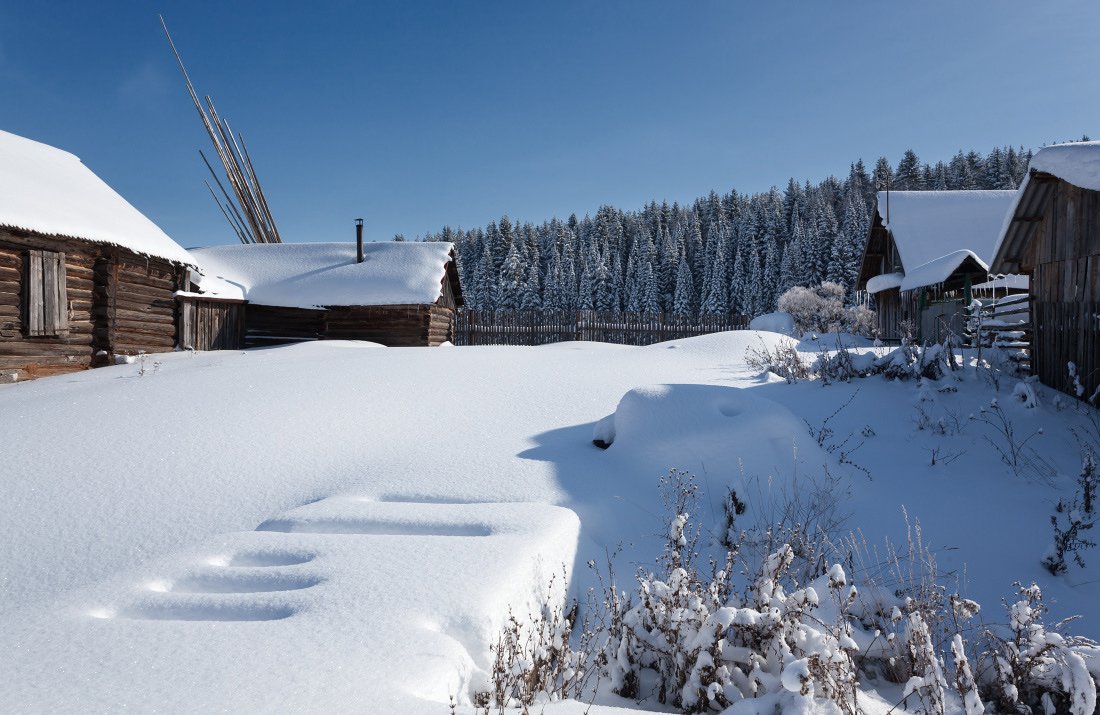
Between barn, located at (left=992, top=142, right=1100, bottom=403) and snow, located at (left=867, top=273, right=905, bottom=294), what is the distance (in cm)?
1405

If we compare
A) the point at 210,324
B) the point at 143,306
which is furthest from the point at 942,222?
the point at 143,306

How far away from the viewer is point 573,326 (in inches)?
1243

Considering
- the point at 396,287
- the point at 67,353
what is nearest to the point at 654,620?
the point at 67,353

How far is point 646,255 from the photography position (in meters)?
56.2

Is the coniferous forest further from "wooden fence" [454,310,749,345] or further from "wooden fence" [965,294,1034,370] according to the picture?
"wooden fence" [965,294,1034,370]

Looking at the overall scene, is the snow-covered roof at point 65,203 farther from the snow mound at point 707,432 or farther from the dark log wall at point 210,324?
the snow mound at point 707,432

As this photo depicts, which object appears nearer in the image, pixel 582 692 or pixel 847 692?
pixel 847 692

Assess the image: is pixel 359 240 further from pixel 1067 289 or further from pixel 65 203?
pixel 1067 289

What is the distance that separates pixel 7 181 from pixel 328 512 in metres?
12.5

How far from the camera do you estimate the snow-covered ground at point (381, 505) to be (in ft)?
7.94

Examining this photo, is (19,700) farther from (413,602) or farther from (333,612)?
(413,602)

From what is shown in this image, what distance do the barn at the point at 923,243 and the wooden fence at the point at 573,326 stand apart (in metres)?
8.33

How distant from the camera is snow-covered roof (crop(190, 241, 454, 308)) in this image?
760 inches

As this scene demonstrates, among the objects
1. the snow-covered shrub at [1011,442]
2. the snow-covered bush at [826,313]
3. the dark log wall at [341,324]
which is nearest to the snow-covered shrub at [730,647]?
the snow-covered shrub at [1011,442]
